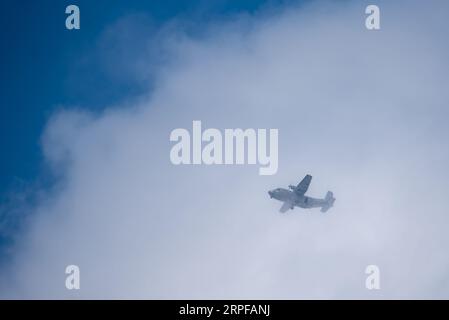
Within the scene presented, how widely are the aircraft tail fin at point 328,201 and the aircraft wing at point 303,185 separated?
622 cm

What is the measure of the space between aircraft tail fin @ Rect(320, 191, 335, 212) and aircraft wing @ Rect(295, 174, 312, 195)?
6217mm

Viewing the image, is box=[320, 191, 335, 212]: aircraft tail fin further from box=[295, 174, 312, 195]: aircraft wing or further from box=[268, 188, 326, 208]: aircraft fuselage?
box=[295, 174, 312, 195]: aircraft wing

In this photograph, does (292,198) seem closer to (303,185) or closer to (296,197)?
(296,197)

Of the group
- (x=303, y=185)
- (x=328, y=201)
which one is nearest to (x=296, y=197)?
(x=303, y=185)

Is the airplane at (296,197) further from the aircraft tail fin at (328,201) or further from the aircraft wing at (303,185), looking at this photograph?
the aircraft tail fin at (328,201)

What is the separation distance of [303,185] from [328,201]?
7.57 m

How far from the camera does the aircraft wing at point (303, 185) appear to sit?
207ft

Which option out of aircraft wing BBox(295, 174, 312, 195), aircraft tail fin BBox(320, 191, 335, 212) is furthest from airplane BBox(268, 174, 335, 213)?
aircraft tail fin BBox(320, 191, 335, 212)

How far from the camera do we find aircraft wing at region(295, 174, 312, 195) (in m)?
63.1

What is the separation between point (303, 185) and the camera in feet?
208

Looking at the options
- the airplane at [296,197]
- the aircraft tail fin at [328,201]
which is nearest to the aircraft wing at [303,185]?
the airplane at [296,197]
